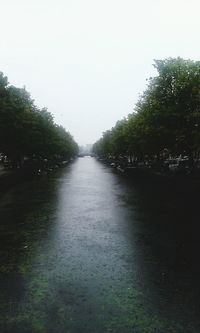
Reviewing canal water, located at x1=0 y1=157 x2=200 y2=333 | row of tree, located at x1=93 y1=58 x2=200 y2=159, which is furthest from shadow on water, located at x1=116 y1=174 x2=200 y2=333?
row of tree, located at x1=93 y1=58 x2=200 y2=159

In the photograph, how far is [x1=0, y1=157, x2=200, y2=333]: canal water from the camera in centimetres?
735

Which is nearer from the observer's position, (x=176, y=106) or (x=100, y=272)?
(x=100, y=272)

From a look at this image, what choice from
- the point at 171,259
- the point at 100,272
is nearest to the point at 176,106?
the point at 171,259

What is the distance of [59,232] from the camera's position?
15.7 metres

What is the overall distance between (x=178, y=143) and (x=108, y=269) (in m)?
37.9

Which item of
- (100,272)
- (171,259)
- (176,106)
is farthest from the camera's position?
(176,106)

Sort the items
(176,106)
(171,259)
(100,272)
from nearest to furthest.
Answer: (100,272)
(171,259)
(176,106)

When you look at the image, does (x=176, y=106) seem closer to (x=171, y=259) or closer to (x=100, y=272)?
(x=171, y=259)

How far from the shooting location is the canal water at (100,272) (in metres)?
7.35

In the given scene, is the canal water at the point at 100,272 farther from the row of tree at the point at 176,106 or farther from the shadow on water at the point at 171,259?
the row of tree at the point at 176,106

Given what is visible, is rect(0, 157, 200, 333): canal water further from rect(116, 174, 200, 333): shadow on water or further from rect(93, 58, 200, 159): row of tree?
rect(93, 58, 200, 159): row of tree

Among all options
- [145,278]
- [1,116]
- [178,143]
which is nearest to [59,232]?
[145,278]

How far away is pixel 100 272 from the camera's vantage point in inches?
407

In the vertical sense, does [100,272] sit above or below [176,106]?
below
